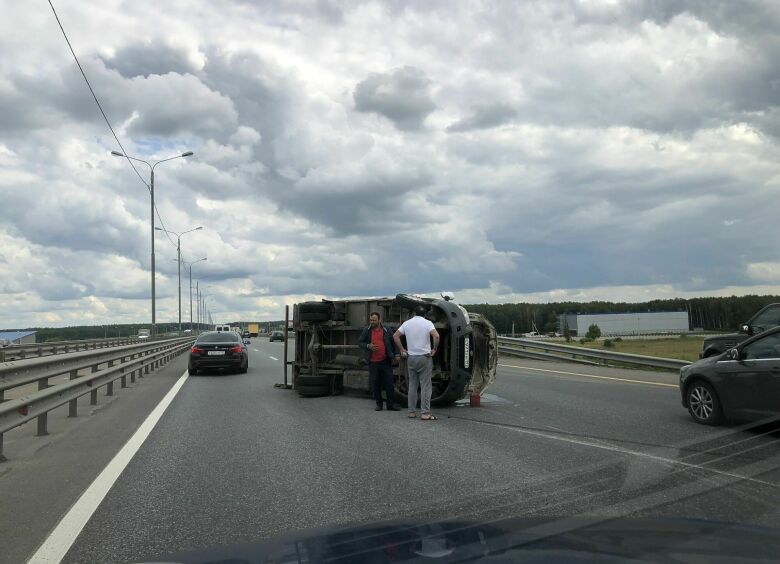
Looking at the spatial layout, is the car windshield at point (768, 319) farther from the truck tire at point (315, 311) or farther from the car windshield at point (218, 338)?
the car windshield at point (218, 338)

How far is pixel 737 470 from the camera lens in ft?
20.8

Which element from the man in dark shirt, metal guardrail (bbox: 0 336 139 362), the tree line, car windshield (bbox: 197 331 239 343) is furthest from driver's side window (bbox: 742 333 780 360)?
the tree line

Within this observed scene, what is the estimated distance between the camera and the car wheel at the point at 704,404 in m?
8.91

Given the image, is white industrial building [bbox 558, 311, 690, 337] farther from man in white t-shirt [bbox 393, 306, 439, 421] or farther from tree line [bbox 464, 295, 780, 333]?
man in white t-shirt [bbox 393, 306, 439, 421]

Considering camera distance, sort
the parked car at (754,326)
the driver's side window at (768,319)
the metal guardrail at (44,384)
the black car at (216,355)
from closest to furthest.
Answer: the metal guardrail at (44,384), the parked car at (754,326), the driver's side window at (768,319), the black car at (216,355)

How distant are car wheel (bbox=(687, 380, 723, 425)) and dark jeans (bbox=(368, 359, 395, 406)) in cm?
481

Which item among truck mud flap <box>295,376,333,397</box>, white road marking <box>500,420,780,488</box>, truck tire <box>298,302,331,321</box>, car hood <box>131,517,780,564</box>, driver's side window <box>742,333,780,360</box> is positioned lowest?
white road marking <box>500,420,780,488</box>

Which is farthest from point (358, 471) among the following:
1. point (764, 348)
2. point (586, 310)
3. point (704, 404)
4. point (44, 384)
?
point (586, 310)

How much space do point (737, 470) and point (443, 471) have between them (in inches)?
110

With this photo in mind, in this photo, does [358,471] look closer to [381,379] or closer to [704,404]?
[704,404]

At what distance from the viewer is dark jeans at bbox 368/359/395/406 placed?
11.7 m

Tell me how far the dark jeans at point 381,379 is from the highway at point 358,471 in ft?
1.74

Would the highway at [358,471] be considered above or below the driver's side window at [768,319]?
below

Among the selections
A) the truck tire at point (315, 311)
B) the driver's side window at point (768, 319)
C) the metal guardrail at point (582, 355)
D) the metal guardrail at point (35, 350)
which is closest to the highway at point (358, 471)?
the truck tire at point (315, 311)
